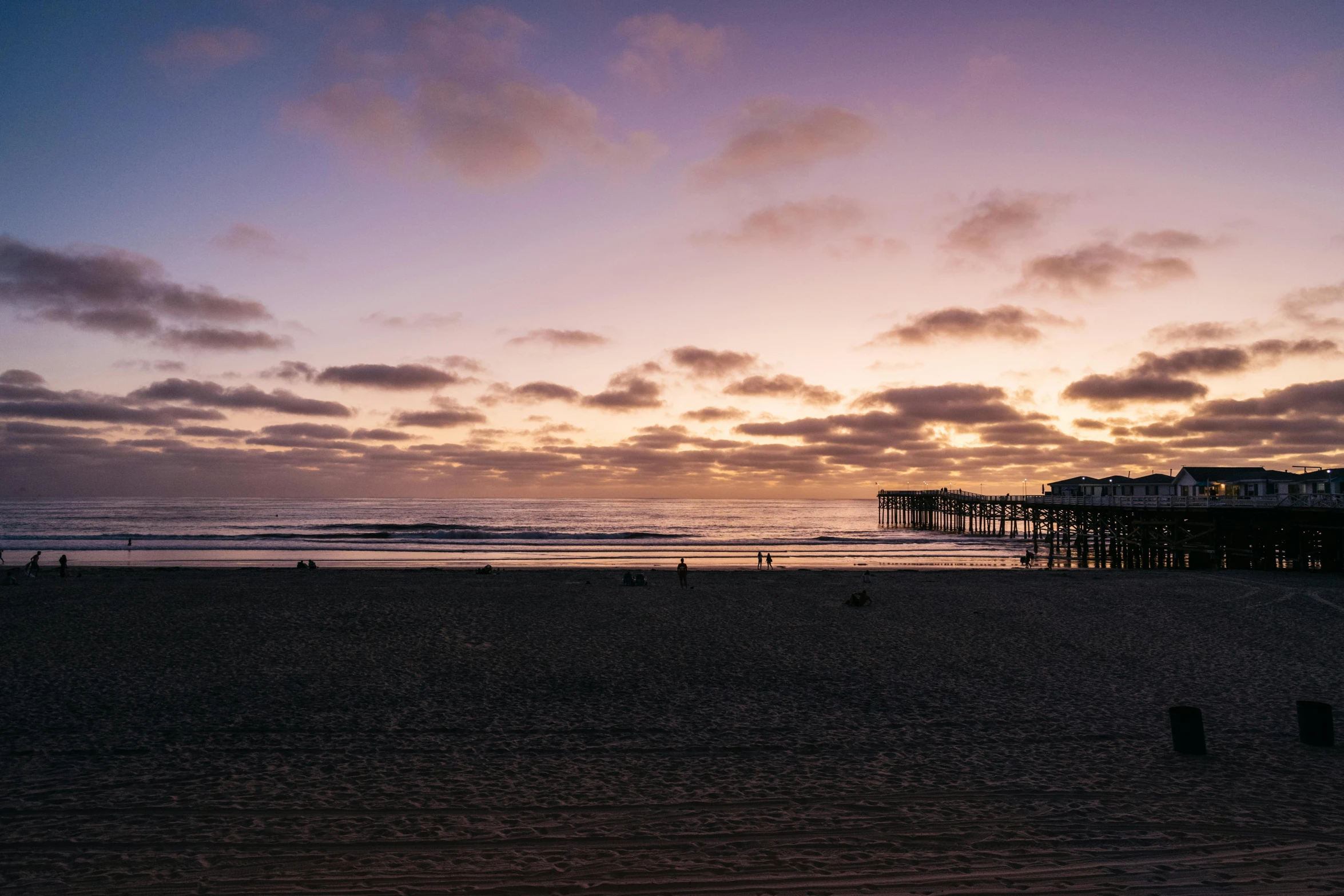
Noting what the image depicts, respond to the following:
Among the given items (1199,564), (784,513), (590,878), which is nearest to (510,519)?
(784,513)

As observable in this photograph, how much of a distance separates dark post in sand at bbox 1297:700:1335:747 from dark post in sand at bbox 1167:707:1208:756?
5.64 feet

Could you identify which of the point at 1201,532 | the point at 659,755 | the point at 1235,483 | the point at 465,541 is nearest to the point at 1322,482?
the point at 1235,483

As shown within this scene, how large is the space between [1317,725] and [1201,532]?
40243mm

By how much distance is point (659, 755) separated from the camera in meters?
10.6

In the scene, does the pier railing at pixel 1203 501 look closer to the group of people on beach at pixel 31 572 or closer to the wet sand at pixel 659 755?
the wet sand at pixel 659 755

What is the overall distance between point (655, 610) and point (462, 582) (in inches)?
471

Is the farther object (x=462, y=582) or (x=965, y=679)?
(x=462, y=582)

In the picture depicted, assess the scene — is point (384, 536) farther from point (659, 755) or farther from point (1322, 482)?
point (1322, 482)

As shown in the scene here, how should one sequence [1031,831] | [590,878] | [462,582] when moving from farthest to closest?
[462,582]
[1031,831]
[590,878]

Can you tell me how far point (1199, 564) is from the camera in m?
43.6

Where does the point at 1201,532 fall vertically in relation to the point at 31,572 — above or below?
above

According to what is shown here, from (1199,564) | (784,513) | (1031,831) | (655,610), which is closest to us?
(1031,831)

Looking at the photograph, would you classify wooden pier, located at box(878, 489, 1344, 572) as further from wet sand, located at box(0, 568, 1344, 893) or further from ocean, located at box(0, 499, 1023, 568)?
wet sand, located at box(0, 568, 1344, 893)

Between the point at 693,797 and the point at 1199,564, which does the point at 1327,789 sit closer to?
the point at 693,797
